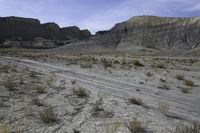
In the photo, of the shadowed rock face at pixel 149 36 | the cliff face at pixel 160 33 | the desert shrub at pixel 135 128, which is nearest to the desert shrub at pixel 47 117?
the desert shrub at pixel 135 128

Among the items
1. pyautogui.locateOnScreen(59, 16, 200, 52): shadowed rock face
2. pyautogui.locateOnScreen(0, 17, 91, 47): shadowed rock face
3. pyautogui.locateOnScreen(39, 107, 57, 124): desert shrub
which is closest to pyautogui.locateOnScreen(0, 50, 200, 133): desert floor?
pyautogui.locateOnScreen(39, 107, 57, 124): desert shrub

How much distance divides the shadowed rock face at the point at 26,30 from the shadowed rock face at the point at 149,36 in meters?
34.3

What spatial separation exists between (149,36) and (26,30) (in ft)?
203

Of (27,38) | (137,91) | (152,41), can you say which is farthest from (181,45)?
(137,91)

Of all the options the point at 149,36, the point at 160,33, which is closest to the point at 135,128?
the point at 149,36

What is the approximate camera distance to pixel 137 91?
14.5 m

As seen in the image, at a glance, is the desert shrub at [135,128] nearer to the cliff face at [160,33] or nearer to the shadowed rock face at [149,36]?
the shadowed rock face at [149,36]

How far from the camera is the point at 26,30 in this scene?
166 m

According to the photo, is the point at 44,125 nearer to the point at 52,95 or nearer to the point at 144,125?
the point at 144,125

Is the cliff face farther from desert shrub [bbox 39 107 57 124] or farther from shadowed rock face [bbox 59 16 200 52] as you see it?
desert shrub [bbox 39 107 57 124]

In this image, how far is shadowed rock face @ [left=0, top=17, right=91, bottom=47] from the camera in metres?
157

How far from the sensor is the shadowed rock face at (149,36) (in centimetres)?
12950

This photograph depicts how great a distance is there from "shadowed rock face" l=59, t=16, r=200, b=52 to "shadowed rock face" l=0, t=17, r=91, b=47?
3434cm

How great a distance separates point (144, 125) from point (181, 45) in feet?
402
